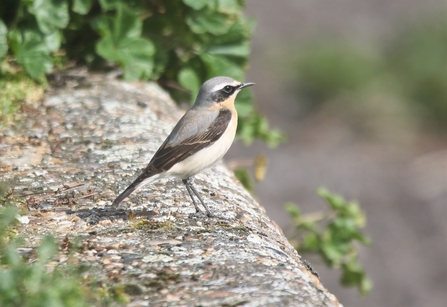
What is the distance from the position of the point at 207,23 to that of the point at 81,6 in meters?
1.40

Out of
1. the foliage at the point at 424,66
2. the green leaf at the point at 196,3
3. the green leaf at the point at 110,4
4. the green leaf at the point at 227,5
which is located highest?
the foliage at the point at 424,66

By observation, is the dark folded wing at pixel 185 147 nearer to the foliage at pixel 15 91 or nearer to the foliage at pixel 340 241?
the foliage at pixel 340 241

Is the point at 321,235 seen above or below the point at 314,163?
below

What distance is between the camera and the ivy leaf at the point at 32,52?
24.3 feet

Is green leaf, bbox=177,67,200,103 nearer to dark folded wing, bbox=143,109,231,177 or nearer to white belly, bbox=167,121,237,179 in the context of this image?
dark folded wing, bbox=143,109,231,177

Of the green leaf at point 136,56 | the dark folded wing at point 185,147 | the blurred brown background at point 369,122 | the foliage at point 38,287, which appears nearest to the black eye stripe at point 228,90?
the dark folded wing at point 185,147

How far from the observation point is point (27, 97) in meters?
7.56

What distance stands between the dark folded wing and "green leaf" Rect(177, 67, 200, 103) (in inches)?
Result: 74.4

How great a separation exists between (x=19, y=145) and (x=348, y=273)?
3.58 m

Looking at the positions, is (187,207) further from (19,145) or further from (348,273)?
(348,273)

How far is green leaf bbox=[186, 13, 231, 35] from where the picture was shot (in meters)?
8.15

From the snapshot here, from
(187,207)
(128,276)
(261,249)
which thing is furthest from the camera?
(187,207)

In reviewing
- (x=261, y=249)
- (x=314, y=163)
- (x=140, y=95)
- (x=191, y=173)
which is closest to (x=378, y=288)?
(x=314, y=163)

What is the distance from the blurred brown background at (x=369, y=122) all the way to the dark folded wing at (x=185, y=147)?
105 inches
